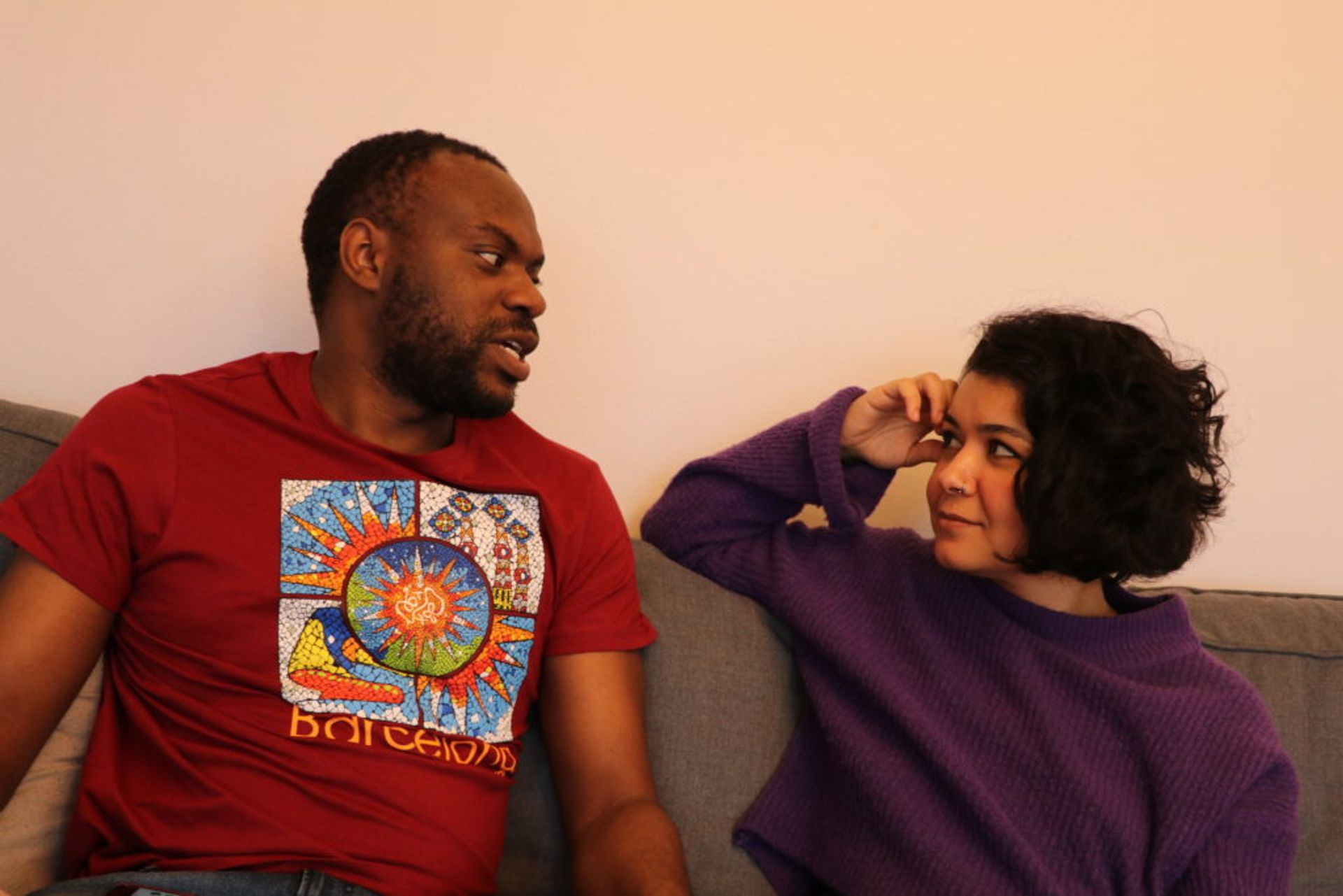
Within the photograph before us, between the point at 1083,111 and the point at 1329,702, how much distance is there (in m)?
0.96

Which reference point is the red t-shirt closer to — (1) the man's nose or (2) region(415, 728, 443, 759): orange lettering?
(2) region(415, 728, 443, 759): orange lettering

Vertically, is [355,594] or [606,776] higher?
[355,594]

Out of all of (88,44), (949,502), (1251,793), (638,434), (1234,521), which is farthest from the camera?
(1234,521)

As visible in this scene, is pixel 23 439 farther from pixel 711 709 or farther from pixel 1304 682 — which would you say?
pixel 1304 682

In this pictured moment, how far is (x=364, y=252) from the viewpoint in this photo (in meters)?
1.41

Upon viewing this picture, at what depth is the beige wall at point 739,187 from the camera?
5.36 feet

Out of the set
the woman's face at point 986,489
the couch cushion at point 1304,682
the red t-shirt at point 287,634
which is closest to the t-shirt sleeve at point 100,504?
the red t-shirt at point 287,634

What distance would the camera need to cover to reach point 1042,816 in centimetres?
132

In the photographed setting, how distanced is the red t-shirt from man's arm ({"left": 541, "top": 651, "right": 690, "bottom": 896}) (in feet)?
0.12

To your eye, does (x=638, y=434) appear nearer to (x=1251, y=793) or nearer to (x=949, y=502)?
(x=949, y=502)

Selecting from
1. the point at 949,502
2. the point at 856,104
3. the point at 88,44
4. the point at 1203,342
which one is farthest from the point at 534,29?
the point at 1203,342

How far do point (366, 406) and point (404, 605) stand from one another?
0.82 ft

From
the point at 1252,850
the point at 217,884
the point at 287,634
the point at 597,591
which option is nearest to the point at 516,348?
the point at 597,591

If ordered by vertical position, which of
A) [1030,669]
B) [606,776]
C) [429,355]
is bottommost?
[606,776]
